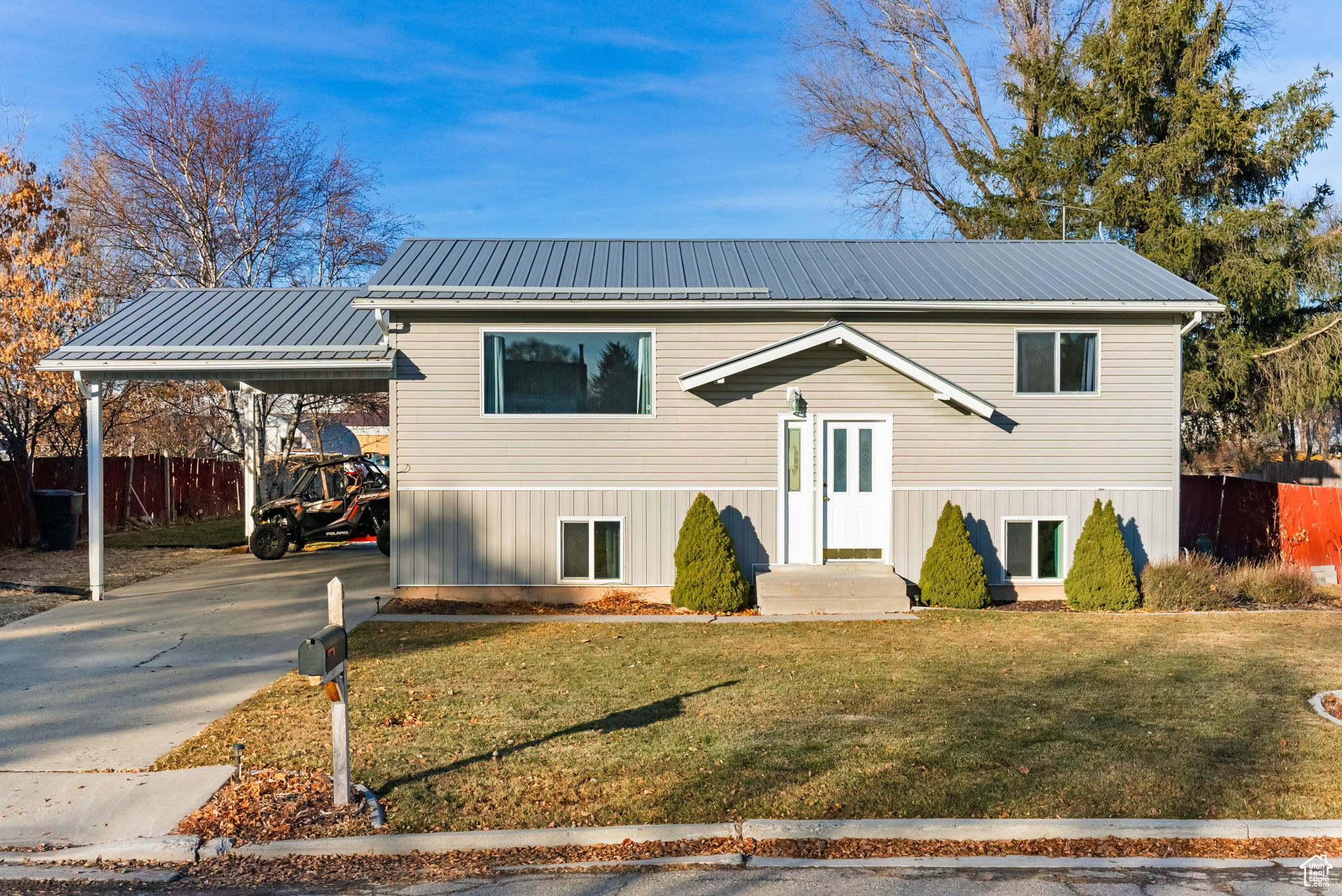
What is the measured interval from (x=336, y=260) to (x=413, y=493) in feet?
48.1

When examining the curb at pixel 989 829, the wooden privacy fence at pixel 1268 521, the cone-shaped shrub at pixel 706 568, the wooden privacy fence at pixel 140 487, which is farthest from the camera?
the wooden privacy fence at pixel 140 487

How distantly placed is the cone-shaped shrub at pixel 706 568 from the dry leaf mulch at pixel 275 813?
698 cm

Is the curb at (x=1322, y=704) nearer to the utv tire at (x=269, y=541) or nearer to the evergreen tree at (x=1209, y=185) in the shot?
the evergreen tree at (x=1209, y=185)

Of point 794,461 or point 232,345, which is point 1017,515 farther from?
point 232,345

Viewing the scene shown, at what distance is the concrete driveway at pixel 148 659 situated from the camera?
7223 mm

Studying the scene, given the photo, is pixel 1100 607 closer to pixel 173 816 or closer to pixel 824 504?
pixel 824 504

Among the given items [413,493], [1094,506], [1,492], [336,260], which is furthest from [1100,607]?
[336,260]

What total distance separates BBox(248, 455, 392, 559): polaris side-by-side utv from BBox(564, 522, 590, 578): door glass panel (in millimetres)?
5450

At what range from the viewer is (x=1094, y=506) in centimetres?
1321

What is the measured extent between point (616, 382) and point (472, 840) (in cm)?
865

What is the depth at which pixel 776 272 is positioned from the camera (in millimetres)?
14492

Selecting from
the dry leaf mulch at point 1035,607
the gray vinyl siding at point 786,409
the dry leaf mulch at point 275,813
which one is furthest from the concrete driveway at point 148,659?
the dry leaf mulch at point 1035,607

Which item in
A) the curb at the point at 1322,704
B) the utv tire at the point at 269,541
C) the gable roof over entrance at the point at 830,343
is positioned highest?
the gable roof over entrance at the point at 830,343

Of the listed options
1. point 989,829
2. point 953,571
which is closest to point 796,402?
point 953,571
